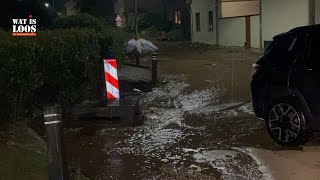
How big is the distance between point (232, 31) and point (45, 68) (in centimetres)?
2259

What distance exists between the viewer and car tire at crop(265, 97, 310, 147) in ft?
22.4

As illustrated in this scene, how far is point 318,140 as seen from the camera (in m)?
7.25

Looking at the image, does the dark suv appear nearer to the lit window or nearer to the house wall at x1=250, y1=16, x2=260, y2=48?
the house wall at x1=250, y1=16, x2=260, y2=48

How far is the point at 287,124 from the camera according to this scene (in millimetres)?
7055

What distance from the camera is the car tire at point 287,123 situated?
6.83m

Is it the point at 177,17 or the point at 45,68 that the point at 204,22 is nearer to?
the point at 177,17

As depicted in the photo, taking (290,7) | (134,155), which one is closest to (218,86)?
(134,155)

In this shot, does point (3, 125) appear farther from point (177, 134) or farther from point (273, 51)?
point (273, 51)

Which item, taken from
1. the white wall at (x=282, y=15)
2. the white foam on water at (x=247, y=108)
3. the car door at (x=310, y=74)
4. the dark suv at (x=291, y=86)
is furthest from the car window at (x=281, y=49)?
the white wall at (x=282, y=15)

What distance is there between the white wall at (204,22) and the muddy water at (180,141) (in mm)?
20361

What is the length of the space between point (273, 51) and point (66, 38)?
428 cm

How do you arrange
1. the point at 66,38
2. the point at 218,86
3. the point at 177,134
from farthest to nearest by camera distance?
the point at 218,86 < the point at 66,38 < the point at 177,134

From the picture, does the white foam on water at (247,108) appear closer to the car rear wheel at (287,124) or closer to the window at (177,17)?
the car rear wheel at (287,124)

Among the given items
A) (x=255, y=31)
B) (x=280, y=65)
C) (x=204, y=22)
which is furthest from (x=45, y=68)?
(x=204, y=22)
